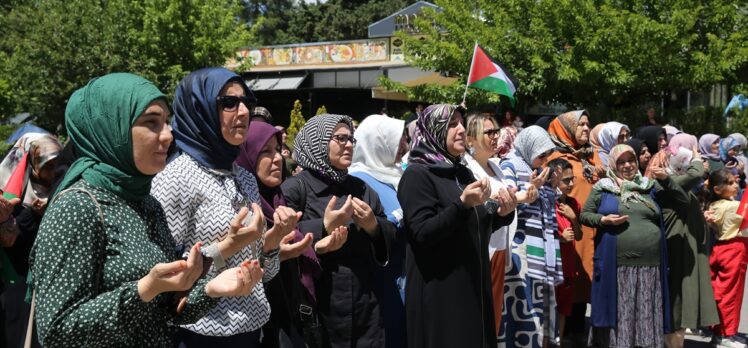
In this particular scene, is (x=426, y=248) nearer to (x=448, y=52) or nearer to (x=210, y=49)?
(x=448, y=52)

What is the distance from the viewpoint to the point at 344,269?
447cm

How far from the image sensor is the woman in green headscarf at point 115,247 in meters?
2.32

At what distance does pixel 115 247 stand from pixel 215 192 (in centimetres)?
83

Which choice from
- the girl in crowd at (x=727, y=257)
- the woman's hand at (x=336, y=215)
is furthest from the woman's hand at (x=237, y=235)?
the girl in crowd at (x=727, y=257)

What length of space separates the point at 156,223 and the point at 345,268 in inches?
75.1

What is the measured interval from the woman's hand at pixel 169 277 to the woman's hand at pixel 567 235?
5.15 meters

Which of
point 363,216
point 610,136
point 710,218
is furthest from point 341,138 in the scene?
point 710,218

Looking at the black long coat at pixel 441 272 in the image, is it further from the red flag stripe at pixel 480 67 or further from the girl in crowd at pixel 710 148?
the girl in crowd at pixel 710 148

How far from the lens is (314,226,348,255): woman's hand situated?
405 cm

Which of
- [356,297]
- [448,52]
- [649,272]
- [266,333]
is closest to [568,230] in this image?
[649,272]

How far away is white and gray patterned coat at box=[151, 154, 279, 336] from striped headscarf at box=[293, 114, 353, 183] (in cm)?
130

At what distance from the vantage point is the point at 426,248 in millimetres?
4758

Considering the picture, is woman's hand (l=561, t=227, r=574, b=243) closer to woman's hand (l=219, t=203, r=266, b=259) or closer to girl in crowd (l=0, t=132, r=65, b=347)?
girl in crowd (l=0, t=132, r=65, b=347)

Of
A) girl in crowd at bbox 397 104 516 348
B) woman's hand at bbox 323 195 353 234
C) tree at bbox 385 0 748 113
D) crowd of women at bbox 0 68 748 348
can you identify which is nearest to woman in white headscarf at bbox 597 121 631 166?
crowd of women at bbox 0 68 748 348
